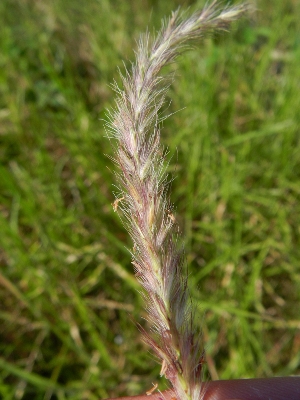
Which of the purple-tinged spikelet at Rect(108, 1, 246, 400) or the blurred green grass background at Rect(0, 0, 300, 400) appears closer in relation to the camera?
the purple-tinged spikelet at Rect(108, 1, 246, 400)

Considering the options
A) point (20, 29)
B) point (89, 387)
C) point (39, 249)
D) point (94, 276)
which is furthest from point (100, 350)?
point (20, 29)

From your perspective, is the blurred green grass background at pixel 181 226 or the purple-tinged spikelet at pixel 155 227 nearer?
the purple-tinged spikelet at pixel 155 227

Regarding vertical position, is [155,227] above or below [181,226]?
above

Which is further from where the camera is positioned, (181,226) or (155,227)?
(181,226)
